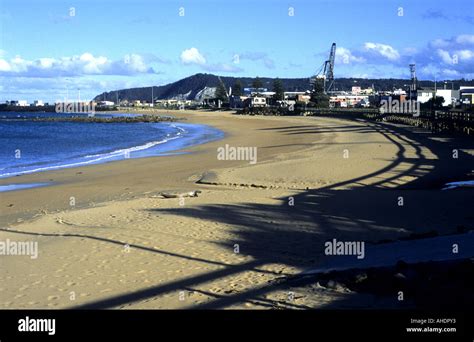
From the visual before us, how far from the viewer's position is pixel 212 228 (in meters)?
10.4

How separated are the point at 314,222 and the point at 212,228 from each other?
1.89 m

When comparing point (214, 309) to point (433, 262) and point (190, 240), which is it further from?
point (190, 240)

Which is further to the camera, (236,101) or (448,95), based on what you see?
(236,101)

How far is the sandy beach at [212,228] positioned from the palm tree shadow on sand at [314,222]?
0.02 metres

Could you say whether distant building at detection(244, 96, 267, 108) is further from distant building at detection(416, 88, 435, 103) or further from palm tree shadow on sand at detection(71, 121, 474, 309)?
palm tree shadow on sand at detection(71, 121, 474, 309)

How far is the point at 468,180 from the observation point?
53.9ft

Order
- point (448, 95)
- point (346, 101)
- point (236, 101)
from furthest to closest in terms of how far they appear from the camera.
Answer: point (236, 101) → point (346, 101) → point (448, 95)

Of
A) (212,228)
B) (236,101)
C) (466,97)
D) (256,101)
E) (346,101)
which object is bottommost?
(212,228)

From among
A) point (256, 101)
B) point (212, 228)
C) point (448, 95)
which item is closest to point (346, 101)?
point (256, 101)

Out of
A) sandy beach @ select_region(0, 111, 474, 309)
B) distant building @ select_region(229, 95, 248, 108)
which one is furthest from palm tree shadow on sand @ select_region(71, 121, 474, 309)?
distant building @ select_region(229, 95, 248, 108)

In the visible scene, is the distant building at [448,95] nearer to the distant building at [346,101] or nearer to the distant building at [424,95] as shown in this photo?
the distant building at [424,95]

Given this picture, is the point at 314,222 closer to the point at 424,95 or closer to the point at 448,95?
the point at 424,95

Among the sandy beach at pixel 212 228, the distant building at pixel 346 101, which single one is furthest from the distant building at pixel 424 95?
the sandy beach at pixel 212 228

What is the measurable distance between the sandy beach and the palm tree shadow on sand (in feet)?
0.07
